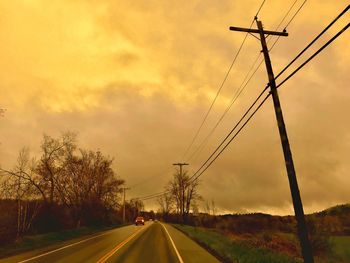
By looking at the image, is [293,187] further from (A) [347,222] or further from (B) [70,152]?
(A) [347,222]

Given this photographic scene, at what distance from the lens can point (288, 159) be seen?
12.9 m

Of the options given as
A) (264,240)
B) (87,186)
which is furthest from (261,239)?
(87,186)

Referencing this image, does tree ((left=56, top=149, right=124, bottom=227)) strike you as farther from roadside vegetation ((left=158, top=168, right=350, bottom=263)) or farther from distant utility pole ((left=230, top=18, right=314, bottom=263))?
distant utility pole ((left=230, top=18, right=314, bottom=263))

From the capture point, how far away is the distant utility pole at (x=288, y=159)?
12.1 metres

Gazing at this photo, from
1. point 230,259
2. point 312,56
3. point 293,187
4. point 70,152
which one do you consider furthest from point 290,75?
point 70,152

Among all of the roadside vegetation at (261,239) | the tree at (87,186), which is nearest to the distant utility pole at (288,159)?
the roadside vegetation at (261,239)

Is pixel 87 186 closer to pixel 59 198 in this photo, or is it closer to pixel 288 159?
pixel 59 198

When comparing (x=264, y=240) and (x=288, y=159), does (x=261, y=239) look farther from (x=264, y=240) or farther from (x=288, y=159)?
(x=288, y=159)

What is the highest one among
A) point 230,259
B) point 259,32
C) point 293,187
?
point 259,32

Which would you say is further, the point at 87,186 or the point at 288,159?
the point at 87,186

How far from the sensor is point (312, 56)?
10.0m

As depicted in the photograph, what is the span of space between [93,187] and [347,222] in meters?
67.1

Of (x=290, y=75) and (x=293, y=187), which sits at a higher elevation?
(x=290, y=75)

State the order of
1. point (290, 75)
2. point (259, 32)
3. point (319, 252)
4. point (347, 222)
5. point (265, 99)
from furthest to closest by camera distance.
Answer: point (347, 222), point (319, 252), point (259, 32), point (265, 99), point (290, 75)
